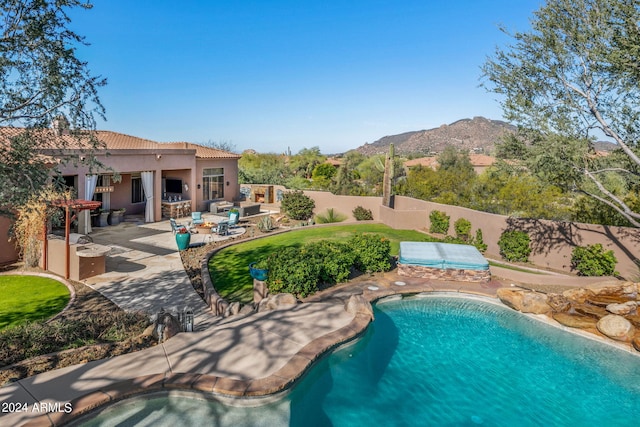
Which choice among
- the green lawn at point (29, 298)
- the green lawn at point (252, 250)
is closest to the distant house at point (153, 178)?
the green lawn at point (29, 298)

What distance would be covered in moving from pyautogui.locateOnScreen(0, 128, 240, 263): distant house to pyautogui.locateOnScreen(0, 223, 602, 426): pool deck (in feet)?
32.6

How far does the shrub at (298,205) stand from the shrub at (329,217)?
1126 mm

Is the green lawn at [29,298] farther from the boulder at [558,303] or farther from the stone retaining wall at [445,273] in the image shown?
the boulder at [558,303]

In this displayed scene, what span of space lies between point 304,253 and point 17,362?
691cm

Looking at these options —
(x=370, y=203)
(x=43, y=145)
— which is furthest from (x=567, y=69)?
(x=43, y=145)

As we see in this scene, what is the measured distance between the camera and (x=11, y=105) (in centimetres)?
839

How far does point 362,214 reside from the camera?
24375 millimetres

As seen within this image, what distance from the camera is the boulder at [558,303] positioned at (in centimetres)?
1050

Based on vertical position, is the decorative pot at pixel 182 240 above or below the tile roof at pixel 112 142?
below

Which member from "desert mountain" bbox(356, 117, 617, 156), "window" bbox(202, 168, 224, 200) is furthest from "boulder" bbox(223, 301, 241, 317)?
"desert mountain" bbox(356, 117, 617, 156)

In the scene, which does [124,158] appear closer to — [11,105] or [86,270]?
[86,270]

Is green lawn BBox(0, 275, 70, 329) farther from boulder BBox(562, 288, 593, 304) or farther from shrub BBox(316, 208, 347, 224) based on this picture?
shrub BBox(316, 208, 347, 224)

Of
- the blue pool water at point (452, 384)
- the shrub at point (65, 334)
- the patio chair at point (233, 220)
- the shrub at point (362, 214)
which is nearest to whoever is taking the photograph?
the blue pool water at point (452, 384)

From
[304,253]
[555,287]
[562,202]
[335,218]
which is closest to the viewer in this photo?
[304,253]
